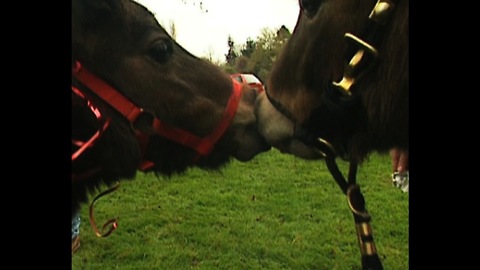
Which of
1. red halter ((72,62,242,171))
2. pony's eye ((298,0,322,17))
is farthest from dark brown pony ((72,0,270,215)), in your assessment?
pony's eye ((298,0,322,17))

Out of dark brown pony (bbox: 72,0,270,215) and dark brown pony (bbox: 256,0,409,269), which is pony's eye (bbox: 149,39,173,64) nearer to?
dark brown pony (bbox: 72,0,270,215)

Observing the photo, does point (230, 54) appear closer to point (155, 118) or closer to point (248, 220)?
point (155, 118)

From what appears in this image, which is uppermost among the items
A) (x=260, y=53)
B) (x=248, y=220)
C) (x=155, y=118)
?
(x=260, y=53)

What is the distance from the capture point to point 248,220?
151cm

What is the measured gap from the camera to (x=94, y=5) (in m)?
0.98

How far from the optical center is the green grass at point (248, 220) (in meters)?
Answer: 1.17

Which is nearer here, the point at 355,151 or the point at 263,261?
the point at 355,151

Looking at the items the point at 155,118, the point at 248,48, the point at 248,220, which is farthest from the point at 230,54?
the point at 248,220

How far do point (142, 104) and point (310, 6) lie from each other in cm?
36

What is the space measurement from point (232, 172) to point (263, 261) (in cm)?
36

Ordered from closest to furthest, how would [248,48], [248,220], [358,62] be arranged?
[358,62], [248,48], [248,220]

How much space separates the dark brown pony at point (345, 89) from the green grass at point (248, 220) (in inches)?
5.4
